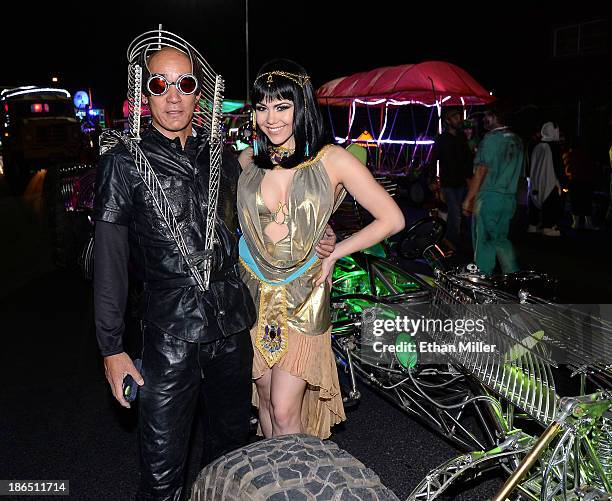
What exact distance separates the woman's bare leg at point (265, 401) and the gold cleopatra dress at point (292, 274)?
0.07m

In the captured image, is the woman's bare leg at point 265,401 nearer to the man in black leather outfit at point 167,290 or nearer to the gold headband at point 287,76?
the man in black leather outfit at point 167,290

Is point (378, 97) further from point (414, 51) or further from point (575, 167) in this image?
point (414, 51)

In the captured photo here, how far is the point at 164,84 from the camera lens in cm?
227

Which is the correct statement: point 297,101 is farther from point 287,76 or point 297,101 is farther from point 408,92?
point 408,92

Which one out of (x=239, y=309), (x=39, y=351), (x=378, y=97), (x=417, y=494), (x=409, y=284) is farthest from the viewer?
(x=378, y=97)

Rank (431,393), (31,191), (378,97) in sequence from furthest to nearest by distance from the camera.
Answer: (31,191)
(378,97)
(431,393)

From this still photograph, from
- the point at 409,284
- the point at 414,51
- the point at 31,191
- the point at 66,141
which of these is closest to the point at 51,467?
the point at 409,284

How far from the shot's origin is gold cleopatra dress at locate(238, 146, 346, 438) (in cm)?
262

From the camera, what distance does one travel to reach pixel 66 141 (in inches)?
899

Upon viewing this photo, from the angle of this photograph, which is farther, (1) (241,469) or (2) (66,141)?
(2) (66,141)

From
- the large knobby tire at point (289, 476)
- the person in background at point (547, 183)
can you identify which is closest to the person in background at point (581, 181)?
the person in background at point (547, 183)

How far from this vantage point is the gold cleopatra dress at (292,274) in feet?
8.59

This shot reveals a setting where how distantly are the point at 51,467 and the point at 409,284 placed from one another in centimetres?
245

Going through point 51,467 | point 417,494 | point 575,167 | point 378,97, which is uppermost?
point 378,97
